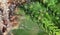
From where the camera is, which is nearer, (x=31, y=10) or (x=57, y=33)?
(x=57, y=33)

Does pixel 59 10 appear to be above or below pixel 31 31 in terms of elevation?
above

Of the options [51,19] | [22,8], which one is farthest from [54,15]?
[22,8]

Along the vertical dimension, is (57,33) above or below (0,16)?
below

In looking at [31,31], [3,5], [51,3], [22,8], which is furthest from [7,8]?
[51,3]

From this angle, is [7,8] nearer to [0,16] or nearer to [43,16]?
[0,16]

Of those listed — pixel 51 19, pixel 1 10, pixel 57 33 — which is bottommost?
pixel 57 33

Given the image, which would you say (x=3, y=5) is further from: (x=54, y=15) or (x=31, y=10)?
(x=54, y=15)
